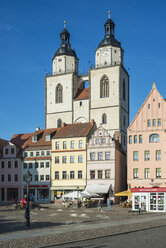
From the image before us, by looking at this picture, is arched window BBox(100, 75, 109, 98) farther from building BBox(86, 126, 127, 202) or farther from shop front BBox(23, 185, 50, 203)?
shop front BBox(23, 185, 50, 203)

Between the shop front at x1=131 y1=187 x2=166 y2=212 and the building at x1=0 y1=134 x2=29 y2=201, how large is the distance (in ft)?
107

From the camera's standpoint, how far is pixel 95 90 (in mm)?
88812

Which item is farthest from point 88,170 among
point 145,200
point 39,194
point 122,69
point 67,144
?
point 122,69

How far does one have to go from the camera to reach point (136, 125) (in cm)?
6406

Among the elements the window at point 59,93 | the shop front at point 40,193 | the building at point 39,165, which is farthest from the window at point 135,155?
the window at point 59,93

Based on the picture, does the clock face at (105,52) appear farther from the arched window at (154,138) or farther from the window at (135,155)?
the window at (135,155)

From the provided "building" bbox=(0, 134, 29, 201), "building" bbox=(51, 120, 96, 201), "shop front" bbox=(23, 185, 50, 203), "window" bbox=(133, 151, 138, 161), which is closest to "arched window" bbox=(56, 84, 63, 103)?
"building" bbox=(0, 134, 29, 201)

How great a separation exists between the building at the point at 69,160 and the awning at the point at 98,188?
6.61 feet

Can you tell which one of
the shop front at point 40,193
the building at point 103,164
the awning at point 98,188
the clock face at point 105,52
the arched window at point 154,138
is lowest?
the shop front at point 40,193

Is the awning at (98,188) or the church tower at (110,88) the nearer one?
the awning at (98,188)

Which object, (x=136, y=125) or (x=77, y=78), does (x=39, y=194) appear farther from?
(x=77, y=78)

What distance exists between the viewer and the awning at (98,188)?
63094mm

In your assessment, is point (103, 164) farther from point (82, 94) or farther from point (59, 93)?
point (59, 93)

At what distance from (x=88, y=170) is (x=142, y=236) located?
149 feet
